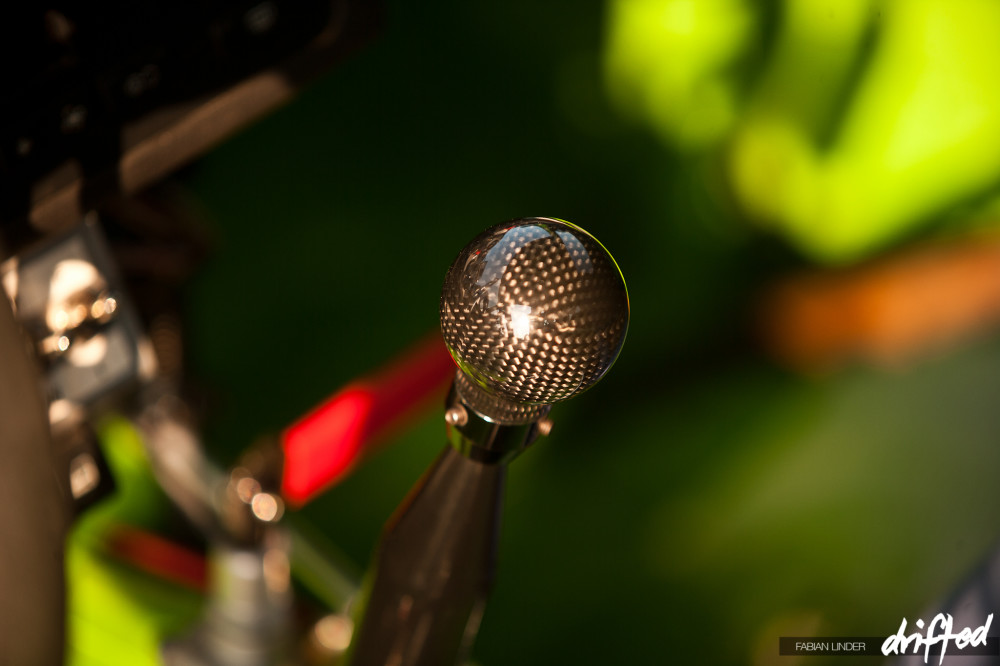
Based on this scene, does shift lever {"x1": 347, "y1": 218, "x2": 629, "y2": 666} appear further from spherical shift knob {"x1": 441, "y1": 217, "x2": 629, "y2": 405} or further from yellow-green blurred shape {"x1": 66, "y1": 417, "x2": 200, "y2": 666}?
yellow-green blurred shape {"x1": 66, "y1": 417, "x2": 200, "y2": 666}

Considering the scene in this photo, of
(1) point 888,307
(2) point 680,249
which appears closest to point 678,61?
(2) point 680,249

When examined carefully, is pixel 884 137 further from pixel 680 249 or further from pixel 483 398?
pixel 483 398

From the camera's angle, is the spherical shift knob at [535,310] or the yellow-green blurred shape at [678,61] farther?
the yellow-green blurred shape at [678,61]

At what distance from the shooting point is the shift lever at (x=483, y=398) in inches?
12.4

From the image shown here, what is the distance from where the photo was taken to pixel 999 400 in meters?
0.62

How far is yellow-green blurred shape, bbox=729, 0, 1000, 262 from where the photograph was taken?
59 centimetres

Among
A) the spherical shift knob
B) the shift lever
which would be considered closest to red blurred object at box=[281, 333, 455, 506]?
the shift lever

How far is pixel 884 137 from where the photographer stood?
650 millimetres

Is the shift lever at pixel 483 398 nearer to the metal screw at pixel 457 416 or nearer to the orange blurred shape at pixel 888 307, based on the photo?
the metal screw at pixel 457 416

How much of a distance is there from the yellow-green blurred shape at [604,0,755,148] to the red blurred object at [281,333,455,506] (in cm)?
29

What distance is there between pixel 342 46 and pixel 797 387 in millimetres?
453

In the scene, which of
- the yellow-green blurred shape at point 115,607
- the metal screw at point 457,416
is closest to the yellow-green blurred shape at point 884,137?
the metal screw at point 457,416

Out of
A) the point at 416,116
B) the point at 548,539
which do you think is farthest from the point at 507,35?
the point at 548,539

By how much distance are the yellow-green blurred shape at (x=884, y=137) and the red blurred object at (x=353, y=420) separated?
0.32 meters
